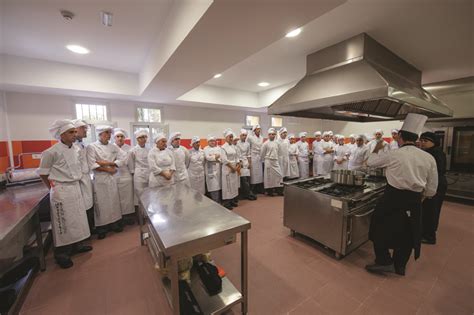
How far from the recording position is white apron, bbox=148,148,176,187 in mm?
2623

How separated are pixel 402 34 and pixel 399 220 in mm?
2037

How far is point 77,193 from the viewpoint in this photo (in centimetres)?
202

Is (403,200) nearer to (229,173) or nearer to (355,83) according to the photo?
(355,83)

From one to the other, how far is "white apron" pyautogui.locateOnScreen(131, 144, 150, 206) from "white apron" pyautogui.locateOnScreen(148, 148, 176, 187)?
23 centimetres

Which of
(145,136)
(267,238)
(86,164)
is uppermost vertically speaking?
(145,136)

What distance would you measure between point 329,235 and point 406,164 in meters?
1.02

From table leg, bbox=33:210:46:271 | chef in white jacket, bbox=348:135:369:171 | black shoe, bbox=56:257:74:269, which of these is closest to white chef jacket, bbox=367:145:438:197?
chef in white jacket, bbox=348:135:369:171

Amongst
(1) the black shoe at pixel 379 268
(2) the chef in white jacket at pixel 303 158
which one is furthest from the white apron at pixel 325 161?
(1) the black shoe at pixel 379 268

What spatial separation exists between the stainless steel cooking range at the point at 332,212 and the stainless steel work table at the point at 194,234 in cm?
118

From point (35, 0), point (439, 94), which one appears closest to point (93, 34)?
point (35, 0)

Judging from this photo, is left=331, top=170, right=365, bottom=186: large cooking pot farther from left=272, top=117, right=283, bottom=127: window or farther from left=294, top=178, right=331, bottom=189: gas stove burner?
left=272, top=117, right=283, bottom=127: window

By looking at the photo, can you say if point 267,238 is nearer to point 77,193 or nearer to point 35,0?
point 77,193

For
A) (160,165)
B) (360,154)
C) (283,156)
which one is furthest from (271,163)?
(160,165)

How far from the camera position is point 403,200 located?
1690 millimetres
